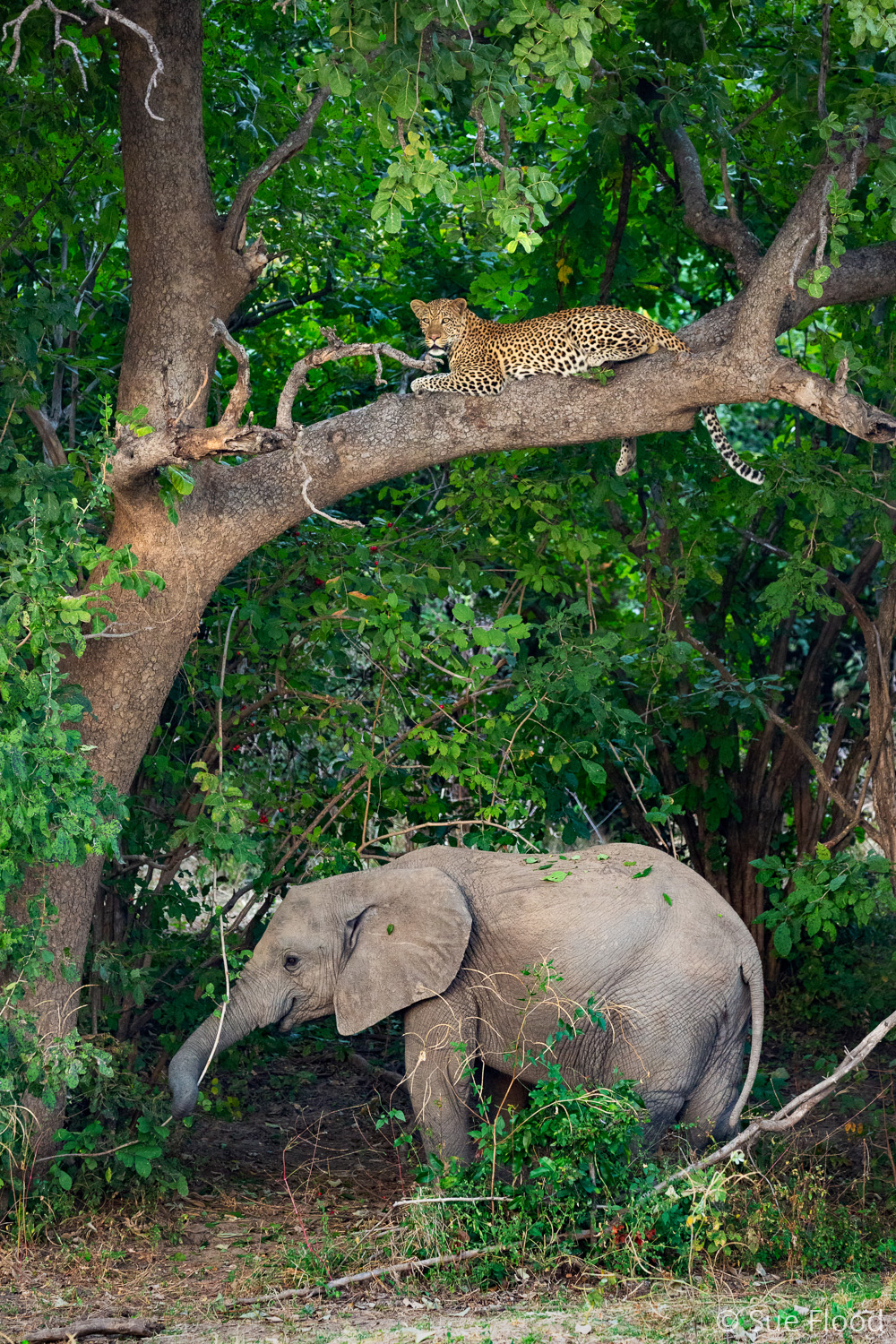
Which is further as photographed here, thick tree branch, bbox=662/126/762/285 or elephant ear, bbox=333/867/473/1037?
thick tree branch, bbox=662/126/762/285

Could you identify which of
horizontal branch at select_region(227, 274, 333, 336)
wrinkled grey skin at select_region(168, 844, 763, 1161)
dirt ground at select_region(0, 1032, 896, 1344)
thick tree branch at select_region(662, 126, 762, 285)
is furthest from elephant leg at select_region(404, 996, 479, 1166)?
horizontal branch at select_region(227, 274, 333, 336)

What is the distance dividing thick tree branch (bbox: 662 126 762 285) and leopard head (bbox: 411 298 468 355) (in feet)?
4.54

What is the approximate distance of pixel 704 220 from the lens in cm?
696

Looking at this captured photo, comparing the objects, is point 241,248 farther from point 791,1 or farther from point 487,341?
point 791,1

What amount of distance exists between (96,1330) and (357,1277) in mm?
926

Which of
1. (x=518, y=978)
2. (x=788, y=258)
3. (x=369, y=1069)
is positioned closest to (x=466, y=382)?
(x=788, y=258)

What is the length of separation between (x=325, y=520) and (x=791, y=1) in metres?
4.53

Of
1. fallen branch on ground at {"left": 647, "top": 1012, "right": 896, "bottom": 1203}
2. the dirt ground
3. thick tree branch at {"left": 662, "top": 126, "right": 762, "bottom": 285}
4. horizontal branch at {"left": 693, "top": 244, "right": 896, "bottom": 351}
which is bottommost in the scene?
the dirt ground

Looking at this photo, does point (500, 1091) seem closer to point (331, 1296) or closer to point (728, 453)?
point (331, 1296)

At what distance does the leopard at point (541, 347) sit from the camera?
6.64m

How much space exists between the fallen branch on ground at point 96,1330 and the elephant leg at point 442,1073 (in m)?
1.49

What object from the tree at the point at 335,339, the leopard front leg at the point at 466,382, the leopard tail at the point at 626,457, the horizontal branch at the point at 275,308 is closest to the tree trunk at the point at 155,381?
the tree at the point at 335,339

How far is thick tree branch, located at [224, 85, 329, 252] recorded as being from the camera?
239 inches

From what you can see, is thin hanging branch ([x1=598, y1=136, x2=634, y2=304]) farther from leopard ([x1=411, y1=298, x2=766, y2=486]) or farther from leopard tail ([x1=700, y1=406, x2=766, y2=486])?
leopard tail ([x1=700, y1=406, x2=766, y2=486])
